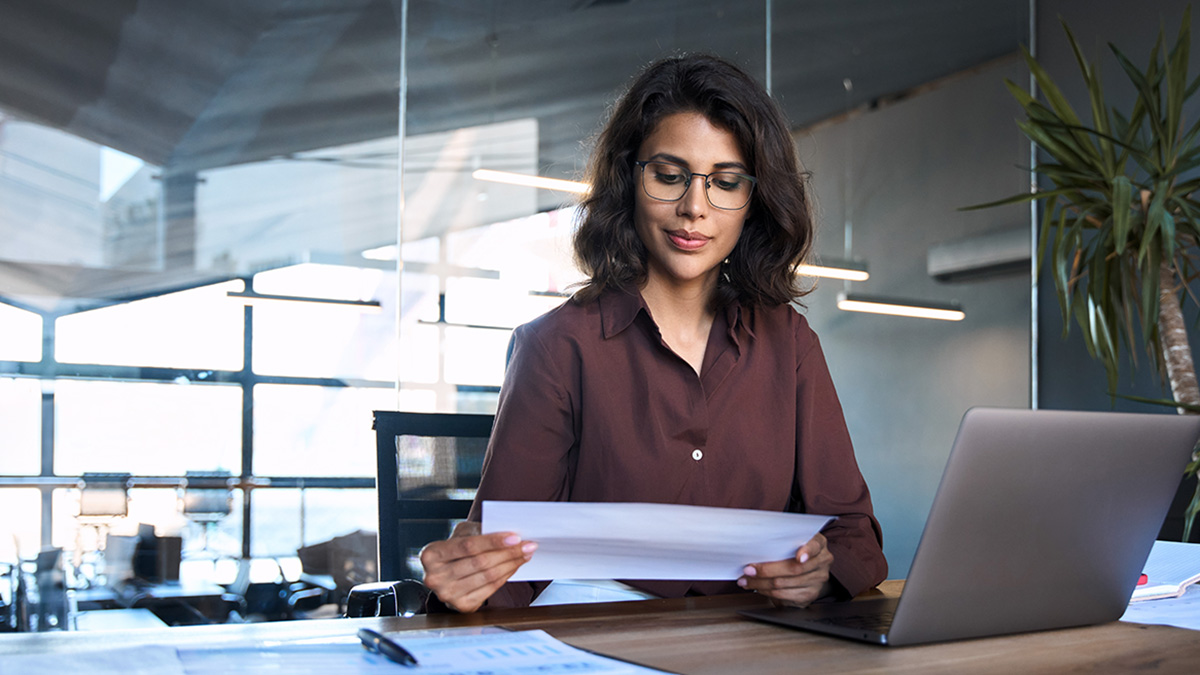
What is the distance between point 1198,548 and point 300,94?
3.11m

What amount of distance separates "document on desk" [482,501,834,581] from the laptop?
0.10 meters

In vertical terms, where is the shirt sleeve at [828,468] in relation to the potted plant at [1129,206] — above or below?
below

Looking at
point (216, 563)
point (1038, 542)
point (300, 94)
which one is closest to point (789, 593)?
point (1038, 542)

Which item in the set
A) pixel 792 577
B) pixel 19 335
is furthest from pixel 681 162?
pixel 19 335

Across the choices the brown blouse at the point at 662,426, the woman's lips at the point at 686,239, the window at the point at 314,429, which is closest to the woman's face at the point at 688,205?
the woman's lips at the point at 686,239

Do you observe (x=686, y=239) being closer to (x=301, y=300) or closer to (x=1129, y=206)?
(x=301, y=300)

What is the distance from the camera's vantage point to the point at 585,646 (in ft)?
3.08

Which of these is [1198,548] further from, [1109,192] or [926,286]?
[926,286]

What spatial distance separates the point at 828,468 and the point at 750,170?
0.53 metres

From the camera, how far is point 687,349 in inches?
67.7

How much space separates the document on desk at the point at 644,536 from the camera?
0.97m

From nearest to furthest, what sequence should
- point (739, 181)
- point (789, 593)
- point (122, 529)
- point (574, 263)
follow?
point (789, 593)
point (739, 181)
point (574, 263)
point (122, 529)

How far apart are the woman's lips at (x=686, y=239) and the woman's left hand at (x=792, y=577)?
1.84 feet

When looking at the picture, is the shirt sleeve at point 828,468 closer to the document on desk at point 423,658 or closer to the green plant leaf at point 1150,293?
the document on desk at point 423,658
